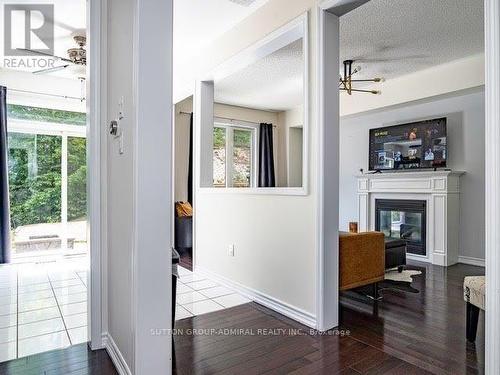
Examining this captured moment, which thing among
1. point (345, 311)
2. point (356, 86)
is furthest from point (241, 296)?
point (356, 86)

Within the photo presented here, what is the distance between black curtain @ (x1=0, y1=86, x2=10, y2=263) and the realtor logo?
856mm

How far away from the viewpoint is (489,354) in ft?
4.24

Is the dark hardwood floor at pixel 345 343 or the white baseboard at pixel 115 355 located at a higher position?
the white baseboard at pixel 115 355

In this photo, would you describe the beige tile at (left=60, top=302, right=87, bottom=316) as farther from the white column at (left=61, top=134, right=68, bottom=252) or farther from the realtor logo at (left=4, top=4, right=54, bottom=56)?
the white column at (left=61, top=134, right=68, bottom=252)

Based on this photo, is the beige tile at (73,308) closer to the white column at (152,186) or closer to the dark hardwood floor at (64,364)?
the dark hardwood floor at (64,364)

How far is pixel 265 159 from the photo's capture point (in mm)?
7246

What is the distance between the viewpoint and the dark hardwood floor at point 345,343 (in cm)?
196

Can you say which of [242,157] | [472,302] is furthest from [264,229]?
[242,157]

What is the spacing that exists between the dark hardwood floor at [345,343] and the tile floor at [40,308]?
2.82ft

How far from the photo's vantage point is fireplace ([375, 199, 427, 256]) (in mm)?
4965

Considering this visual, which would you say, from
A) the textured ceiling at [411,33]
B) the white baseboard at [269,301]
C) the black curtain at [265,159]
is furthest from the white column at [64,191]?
the textured ceiling at [411,33]

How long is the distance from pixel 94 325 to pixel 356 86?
4.98 metres

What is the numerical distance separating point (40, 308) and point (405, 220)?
492cm

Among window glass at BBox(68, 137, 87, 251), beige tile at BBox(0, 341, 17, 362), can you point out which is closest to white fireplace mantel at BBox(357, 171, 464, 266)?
beige tile at BBox(0, 341, 17, 362)
